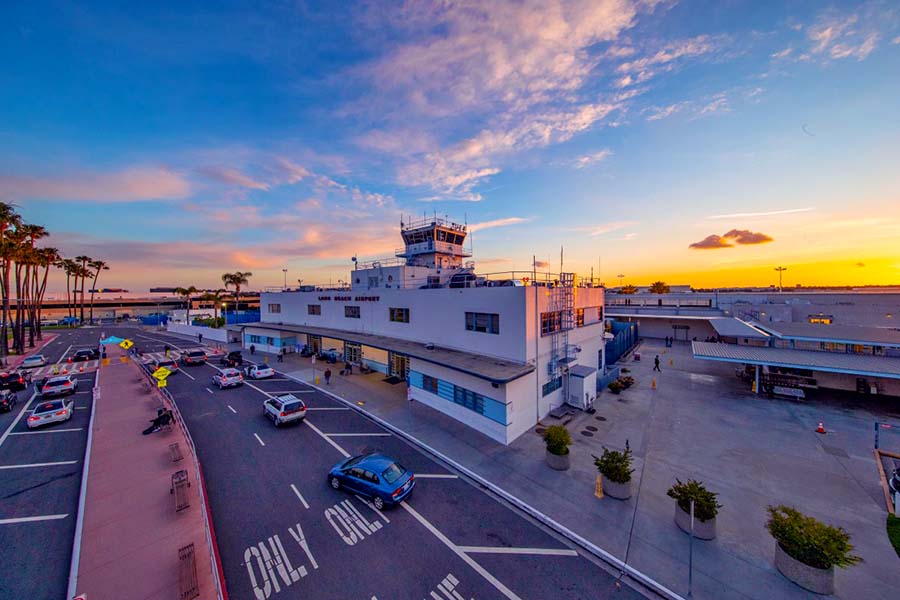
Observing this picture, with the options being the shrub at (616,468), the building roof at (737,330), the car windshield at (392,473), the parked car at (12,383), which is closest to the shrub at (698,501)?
the shrub at (616,468)

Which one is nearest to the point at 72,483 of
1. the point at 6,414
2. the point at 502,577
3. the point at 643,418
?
the point at 6,414

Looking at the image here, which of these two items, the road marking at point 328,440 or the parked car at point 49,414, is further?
the parked car at point 49,414

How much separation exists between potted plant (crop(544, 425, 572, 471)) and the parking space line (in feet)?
15.0

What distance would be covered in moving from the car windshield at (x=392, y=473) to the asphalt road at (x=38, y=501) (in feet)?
30.5

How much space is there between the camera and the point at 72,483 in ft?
46.9

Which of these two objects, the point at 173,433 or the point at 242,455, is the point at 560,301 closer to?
the point at 242,455

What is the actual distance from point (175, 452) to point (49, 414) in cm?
1261

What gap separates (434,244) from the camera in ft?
117

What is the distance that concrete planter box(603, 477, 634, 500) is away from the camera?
12.8 meters

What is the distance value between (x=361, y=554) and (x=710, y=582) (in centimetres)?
1070

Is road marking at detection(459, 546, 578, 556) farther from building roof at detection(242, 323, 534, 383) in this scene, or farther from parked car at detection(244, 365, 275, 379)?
parked car at detection(244, 365, 275, 379)

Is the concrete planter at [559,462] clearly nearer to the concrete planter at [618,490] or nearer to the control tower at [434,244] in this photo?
the concrete planter at [618,490]

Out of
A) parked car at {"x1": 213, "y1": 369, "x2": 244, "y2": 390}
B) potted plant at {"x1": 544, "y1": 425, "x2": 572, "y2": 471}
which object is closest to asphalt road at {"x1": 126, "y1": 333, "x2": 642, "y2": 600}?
potted plant at {"x1": 544, "y1": 425, "x2": 572, "y2": 471}

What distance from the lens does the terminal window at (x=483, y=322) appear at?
2075 cm
